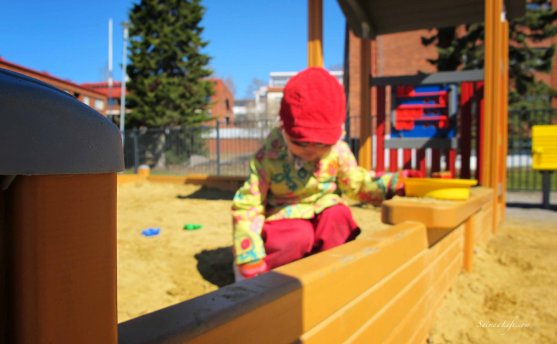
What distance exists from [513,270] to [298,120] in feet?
5.48

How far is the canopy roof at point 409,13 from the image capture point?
4391 mm

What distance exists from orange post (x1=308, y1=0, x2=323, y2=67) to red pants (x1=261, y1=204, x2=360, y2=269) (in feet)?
6.96

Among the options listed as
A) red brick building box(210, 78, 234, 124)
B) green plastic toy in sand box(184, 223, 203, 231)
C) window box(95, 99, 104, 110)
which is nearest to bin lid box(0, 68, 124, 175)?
green plastic toy in sand box(184, 223, 203, 231)

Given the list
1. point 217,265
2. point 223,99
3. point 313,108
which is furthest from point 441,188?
point 223,99

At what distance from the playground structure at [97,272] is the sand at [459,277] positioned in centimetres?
42

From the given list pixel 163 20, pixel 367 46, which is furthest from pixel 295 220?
pixel 163 20

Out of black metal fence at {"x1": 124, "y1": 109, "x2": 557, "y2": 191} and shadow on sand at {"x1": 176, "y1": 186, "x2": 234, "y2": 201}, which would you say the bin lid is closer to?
shadow on sand at {"x1": 176, "y1": 186, "x2": 234, "y2": 201}

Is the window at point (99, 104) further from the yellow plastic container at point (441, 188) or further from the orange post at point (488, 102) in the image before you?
the yellow plastic container at point (441, 188)

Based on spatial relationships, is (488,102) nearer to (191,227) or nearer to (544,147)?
(544,147)

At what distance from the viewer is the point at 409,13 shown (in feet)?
15.1

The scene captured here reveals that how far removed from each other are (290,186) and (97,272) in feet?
5.57

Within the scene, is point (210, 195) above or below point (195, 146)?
below

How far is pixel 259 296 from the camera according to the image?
802 millimetres

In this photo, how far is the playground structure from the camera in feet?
1.30
